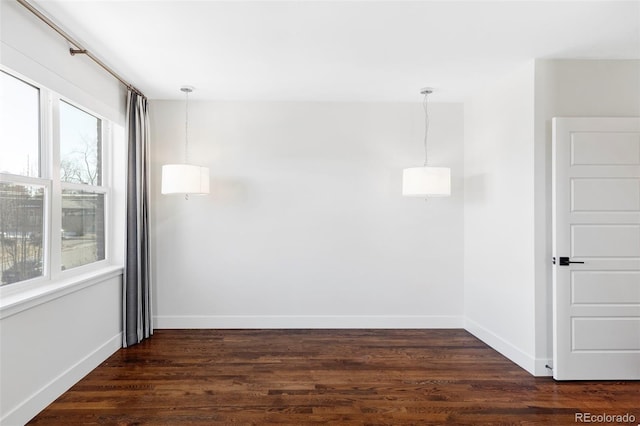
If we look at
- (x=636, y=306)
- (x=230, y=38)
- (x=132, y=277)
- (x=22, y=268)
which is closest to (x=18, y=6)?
(x=230, y=38)

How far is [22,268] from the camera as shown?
7.99 feet

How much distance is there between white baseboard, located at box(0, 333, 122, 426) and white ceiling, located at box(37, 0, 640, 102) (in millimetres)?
2502

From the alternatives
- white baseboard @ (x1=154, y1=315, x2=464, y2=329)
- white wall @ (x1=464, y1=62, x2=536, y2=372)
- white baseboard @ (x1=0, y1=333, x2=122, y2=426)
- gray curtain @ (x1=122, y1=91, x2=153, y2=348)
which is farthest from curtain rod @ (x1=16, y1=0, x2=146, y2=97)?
white wall @ (x1=464, y1=62, x2=536, y2=372)

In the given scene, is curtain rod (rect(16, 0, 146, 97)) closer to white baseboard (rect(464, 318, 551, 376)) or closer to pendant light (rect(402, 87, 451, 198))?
pendant light (rect(402, 87, 451, 198))

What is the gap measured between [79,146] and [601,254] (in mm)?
4464

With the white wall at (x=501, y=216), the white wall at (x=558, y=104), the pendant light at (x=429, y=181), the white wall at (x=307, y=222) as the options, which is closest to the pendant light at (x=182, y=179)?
the white wall at (x=307, y=222)

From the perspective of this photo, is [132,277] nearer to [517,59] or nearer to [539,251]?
[539,251]

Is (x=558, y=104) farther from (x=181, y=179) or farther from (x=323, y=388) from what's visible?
(x=181, y=179)

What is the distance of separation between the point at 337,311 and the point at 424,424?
1920 millimetres

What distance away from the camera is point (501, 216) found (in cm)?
341

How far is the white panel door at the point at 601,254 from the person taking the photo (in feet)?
9.24

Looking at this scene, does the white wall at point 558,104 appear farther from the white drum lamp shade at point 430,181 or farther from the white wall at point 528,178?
the white drum lamp shade at point 430,181

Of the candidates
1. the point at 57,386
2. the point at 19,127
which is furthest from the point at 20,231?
the point at 57,386

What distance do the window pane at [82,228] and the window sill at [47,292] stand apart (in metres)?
0.17
